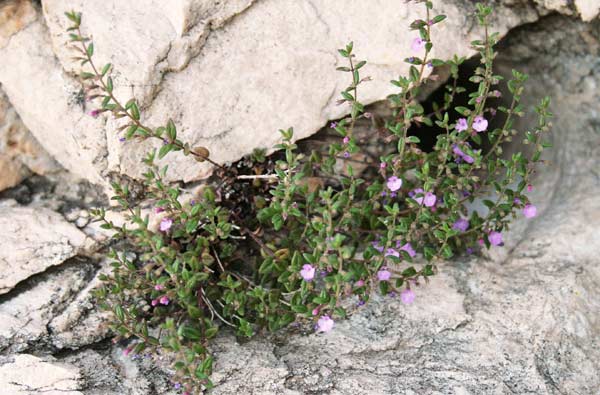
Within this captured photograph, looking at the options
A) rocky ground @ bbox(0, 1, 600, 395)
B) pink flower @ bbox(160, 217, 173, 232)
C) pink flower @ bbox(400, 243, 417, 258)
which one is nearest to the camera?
rocky ground @ bbox(0, 1, 600, 395)

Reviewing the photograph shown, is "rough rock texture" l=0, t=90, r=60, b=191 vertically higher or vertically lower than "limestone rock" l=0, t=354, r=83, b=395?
higher

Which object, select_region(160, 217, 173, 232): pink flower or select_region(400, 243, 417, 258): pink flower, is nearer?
select_region(160, 217, 173, 232): pink flower

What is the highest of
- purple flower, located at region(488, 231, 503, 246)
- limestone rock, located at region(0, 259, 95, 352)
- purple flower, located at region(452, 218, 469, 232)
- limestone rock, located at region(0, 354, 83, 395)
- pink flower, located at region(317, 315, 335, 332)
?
limestone rock, located at region(0, 259, 95, 352)

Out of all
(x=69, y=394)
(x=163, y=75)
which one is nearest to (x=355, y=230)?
(x=163, y=75)

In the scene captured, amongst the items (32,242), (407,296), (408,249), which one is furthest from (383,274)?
(32,242)

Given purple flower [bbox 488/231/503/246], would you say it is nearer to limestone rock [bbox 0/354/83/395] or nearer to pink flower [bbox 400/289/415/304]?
pink flower [bbox 400/289/415/304]

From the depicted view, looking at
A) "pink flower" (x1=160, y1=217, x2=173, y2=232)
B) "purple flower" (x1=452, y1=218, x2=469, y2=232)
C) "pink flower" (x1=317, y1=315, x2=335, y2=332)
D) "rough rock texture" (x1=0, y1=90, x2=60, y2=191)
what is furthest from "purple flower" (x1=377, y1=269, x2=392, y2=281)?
"rough rock texture" (x1=0, y1=90, x2=60, y2=191)

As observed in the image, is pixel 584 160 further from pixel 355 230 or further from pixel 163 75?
pixel 163 75

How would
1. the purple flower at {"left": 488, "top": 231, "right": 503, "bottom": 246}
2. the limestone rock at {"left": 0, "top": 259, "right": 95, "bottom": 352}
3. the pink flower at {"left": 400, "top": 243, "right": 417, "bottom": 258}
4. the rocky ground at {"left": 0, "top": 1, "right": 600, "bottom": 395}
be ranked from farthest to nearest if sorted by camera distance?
the purple flower at {"left": 488, "top": 231, "right": 503, "bottom": 246} < the pink flower at {"left": 400, "top": 243, "right": 417, "bottom": 258} < the limestone rock at {"left": 0, "top": 259, "right": 95, "bottom": 352} < the rocky ground at {"left": 0, "top": 1, "right": 600, "bottom": 395}
